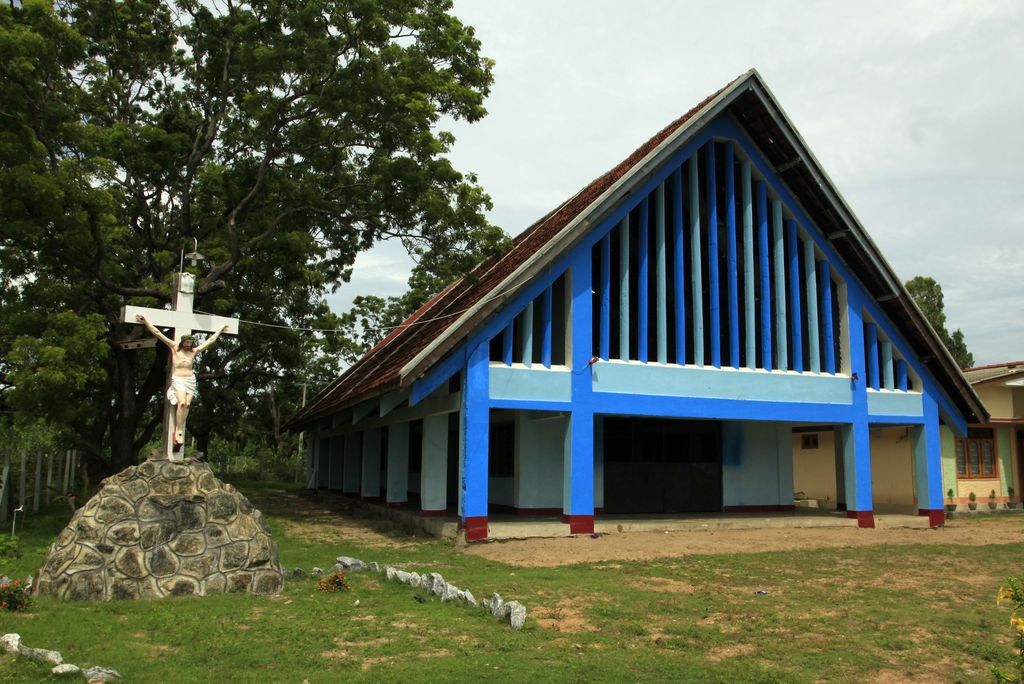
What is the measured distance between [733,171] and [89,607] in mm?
16243

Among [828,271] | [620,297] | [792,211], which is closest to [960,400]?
[828,271]

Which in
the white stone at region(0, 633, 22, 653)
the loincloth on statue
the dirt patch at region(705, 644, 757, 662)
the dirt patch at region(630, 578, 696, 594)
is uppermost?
the loincloth on statue

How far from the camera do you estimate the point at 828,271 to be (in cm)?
1975

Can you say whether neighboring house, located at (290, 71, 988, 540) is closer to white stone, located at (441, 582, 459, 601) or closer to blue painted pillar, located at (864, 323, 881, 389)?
blue painted pillar, located at (864, 323, 881, 389)

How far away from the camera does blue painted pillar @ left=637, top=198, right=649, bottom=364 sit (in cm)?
1681

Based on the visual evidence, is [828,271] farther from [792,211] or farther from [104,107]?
[104,107]

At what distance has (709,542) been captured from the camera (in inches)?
601

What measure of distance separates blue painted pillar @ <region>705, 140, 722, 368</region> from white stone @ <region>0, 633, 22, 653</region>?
47.9 feet

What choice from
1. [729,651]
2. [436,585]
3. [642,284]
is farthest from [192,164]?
[729,651]

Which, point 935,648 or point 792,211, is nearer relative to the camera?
point 935,648

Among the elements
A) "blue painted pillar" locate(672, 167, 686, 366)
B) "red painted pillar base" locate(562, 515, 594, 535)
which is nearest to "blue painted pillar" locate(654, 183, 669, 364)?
"blue painted pillar" locate(672, 167, 686, 366)

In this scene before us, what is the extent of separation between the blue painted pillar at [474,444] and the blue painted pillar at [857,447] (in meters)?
10.2

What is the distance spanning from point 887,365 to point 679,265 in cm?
719

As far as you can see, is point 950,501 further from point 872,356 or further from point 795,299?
point 795,299
